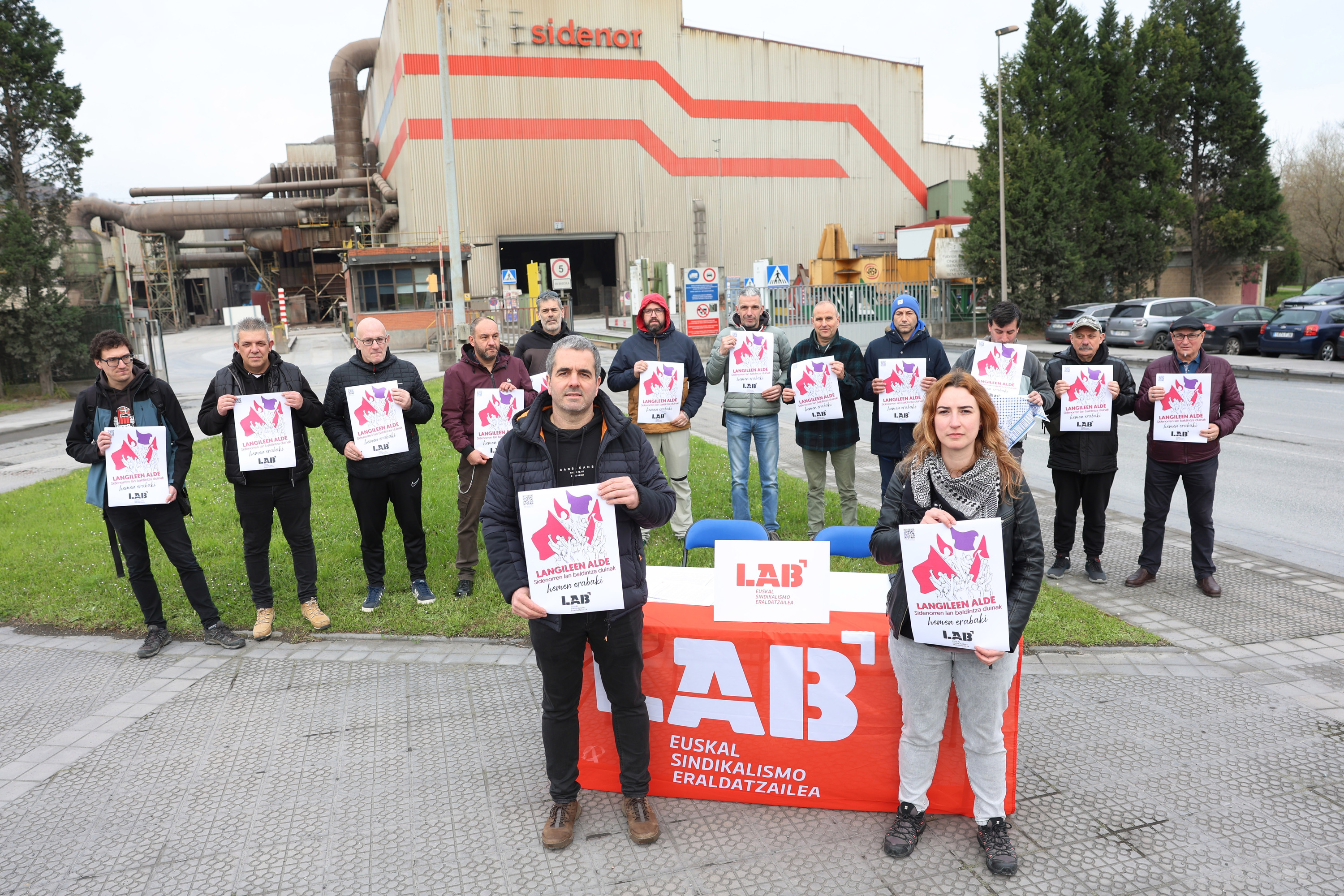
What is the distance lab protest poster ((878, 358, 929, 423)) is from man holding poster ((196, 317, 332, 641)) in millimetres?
4555

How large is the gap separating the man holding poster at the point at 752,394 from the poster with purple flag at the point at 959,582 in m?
4.06

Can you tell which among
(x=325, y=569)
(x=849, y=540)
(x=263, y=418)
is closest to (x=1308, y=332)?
(x=849, y=540)

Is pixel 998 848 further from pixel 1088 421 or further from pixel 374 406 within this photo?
pixel 374 406

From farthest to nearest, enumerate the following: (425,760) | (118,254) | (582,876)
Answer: (118,254) < (425,760) < (582,876)

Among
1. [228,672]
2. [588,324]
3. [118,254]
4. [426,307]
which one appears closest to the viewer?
[228,672]

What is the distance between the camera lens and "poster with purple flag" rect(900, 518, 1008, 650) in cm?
341

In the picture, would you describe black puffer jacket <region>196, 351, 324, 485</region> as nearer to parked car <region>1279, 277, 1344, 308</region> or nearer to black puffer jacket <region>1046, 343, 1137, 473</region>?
black puffer jacket <region>1046, 343, 1137, 473</region>

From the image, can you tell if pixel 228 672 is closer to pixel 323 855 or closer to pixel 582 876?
pixel 323 855

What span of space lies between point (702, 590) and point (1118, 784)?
2.22 meters

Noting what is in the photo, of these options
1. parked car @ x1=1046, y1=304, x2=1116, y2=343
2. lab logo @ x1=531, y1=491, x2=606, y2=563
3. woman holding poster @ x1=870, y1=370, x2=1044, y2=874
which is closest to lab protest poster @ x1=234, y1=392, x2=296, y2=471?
lab logo @ x1=531, y1=491, x2=606, y2=563

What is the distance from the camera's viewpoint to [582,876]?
363cm

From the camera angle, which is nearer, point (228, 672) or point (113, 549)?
point (228, 672)

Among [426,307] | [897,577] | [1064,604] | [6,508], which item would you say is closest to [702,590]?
[897,577]

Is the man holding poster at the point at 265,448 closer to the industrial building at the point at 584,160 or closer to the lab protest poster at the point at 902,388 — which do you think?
→ the lab protest poster at the point at 902,388
